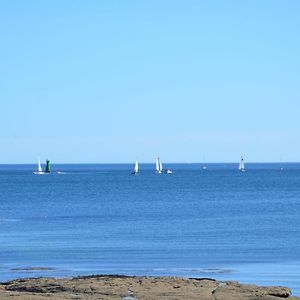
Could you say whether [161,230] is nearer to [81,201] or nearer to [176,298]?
[176,298]

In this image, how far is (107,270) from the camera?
33750mm

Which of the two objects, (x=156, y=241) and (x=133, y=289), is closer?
(x=133, y=289)

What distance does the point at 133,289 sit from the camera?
2423cm

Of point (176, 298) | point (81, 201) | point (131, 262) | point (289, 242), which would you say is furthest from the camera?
point (81, 201)

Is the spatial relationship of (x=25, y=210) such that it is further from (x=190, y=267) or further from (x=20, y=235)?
(x=190, y=267)

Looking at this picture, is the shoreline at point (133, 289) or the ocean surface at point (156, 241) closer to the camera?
the shoreline at point (133, 289)

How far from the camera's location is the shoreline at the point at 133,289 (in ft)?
76.2

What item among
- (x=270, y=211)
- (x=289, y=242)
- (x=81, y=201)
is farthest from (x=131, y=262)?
(x=81, y=201)

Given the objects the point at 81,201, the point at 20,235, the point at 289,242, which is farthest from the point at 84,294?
the point at 81,201

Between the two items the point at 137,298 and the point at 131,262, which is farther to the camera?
the point at 131,262

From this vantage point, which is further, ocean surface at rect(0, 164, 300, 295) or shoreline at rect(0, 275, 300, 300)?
ocean surface at rect(0, 164, 300, 295)

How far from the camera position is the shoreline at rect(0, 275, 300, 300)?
23.2 metres

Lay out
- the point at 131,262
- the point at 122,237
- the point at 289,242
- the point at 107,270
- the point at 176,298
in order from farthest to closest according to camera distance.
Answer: the point at 122,237 < the point at 289,242 < the point at 131,262 < the point at 107,270 < the point at 176,298

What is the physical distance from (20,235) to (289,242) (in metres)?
14.1
